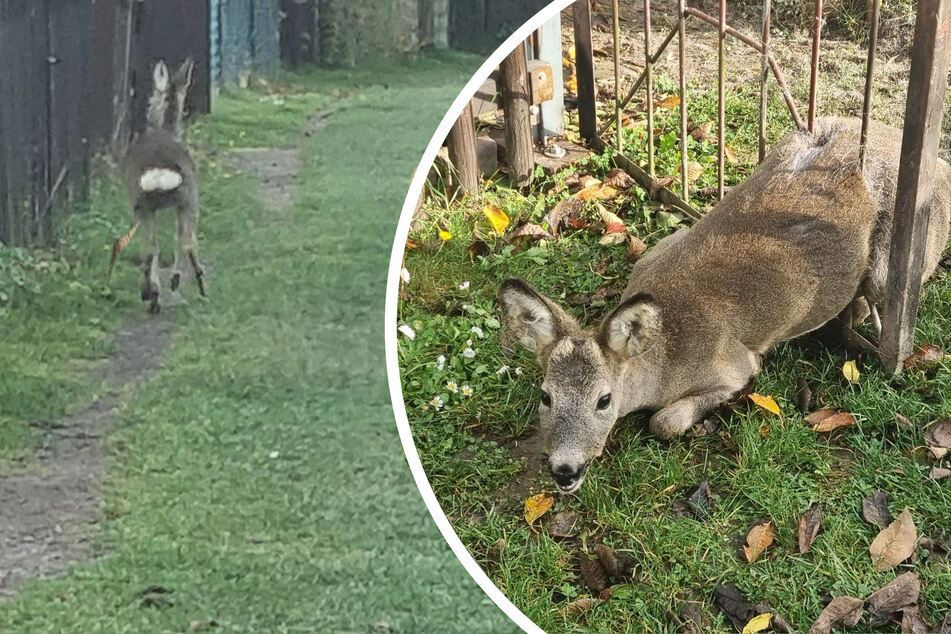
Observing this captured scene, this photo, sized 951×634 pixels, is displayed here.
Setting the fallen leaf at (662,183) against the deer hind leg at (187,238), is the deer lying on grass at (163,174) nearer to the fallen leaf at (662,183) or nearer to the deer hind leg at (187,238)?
the deer hind leg at (187,238)

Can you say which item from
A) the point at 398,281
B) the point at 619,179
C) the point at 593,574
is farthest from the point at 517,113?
the point at 593,574

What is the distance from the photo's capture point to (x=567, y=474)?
2949mm

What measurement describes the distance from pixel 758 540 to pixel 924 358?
0.71 metres

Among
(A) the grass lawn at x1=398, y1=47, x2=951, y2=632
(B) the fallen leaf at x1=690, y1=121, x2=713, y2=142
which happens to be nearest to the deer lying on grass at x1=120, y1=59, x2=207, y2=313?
(A) the grass lawn at x1=398, y1=47, x2=951, y2=632

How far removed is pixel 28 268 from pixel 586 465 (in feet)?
5.68

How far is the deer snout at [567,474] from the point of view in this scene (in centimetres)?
295

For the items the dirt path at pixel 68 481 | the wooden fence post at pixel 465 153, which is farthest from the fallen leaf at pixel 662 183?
the dirt path at pixel 68 481

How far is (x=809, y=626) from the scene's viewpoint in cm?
275

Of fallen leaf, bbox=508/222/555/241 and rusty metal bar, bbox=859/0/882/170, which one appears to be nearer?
rusty metal bar, bbox=859/0/882/170

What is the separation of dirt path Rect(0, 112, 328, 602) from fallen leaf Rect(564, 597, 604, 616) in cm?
148

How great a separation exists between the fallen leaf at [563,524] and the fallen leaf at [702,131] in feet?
4.23

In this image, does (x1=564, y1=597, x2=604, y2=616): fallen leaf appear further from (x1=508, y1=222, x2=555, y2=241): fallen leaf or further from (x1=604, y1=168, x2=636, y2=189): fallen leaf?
(x1=604, y1=168, x2=636, y2=189): fallen leaf

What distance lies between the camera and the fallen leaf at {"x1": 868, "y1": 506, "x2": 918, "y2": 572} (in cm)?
273

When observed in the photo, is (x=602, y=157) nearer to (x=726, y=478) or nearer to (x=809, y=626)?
(x=726, y=478)
